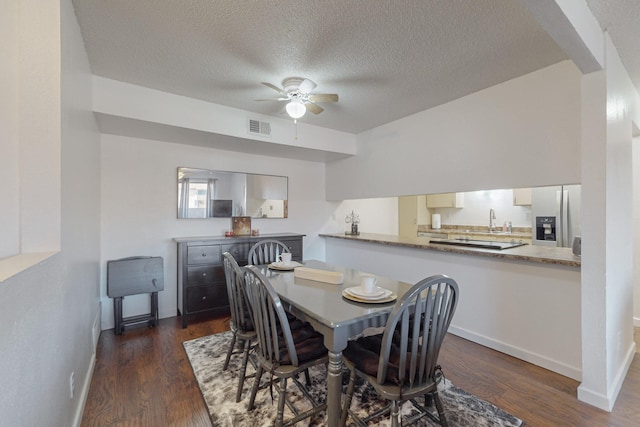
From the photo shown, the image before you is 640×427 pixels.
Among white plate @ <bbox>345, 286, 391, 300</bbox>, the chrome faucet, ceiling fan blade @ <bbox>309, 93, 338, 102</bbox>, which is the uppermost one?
ceiling fan blade @ <bbox>309, 93, 338, 102</bbox>

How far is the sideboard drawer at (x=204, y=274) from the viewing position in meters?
3.21

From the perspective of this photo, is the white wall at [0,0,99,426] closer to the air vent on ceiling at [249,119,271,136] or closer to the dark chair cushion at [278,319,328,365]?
the dark chair cushion at [278,319,328,365]

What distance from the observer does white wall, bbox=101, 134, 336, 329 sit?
314cm

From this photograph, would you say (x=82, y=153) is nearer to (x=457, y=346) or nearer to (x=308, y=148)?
(x=308, y=148)

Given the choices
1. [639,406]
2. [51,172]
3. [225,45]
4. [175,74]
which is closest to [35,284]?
[51,172]

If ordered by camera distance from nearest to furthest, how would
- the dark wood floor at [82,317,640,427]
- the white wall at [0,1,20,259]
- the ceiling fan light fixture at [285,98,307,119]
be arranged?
1. the white wall at [0,1,20,259]
2. the dark wood floor at [82,317,640,427]
3. the ceiling fan light fixture at [285,98,307,119]

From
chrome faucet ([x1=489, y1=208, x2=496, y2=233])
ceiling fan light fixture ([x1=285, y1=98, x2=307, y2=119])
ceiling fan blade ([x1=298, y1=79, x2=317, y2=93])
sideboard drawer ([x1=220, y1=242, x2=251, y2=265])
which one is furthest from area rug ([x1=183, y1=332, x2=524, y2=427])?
chrome faucet ([x1=489, y1=208, x2=496, y2=233])

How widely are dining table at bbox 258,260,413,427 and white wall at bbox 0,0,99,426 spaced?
110cm

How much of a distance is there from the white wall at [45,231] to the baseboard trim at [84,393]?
1cm

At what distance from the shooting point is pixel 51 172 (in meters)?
1.31

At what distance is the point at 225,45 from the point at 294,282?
178 centimetres

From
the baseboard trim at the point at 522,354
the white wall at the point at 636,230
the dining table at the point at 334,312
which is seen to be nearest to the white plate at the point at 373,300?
the dining table at the point at 334,312

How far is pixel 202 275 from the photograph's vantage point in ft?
10.8

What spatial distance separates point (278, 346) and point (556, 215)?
3.77m
